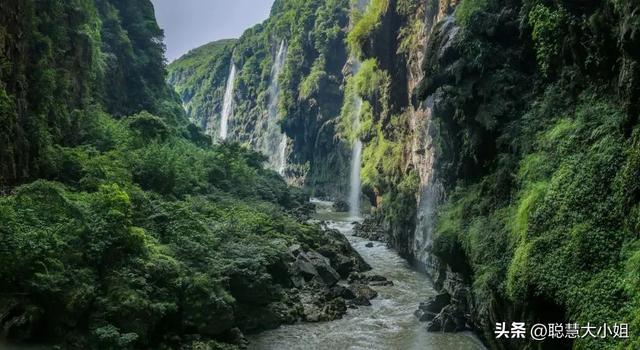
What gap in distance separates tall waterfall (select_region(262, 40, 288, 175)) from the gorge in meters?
52.5

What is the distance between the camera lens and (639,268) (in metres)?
9.10

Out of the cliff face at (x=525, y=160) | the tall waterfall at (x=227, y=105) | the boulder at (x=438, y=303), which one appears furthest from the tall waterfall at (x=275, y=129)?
the boulder at (x=438, y=303)

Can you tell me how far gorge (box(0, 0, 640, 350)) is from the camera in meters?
11.2

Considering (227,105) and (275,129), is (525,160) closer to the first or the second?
(275,129)

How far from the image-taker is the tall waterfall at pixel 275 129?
89250mm

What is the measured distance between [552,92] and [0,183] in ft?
54.1

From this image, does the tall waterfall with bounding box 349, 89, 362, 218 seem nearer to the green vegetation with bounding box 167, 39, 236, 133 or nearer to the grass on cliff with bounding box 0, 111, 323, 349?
the grass on cliff with bounding box 0, 111, 323, 349

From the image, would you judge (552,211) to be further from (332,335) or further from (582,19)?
(332,335)

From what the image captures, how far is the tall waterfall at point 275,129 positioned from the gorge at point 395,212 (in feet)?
172

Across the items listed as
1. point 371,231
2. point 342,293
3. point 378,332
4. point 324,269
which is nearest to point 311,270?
point 324,269

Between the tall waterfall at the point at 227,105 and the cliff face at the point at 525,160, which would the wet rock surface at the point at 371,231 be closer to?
the cliff face at the point at 525,160

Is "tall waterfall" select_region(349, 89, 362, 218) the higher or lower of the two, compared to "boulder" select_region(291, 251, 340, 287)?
higher

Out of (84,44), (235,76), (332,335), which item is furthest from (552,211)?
(235,76)

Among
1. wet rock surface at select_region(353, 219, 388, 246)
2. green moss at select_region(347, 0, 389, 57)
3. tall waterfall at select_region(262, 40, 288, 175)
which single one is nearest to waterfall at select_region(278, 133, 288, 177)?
tall waterfall at select_region(262, 40, 288, 175)
